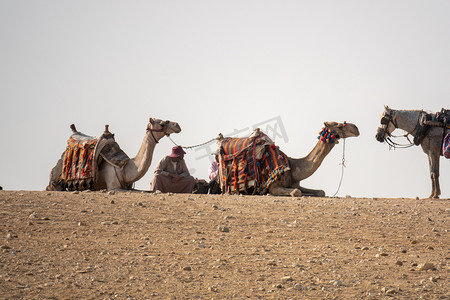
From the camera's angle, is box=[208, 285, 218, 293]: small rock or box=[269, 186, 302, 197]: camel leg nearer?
box=[208, 285, 218, 293]: small rock

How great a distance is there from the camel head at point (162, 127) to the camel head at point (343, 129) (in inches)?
130

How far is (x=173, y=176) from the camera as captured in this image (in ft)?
52.7

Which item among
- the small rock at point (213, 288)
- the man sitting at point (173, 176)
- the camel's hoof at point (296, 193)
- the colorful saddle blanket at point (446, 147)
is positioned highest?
the colorful saddle blanket at point (446, 147)

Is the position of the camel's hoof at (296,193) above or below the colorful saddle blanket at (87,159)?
below

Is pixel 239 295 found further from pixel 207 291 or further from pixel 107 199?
pixel 107 199

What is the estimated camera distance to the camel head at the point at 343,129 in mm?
15867

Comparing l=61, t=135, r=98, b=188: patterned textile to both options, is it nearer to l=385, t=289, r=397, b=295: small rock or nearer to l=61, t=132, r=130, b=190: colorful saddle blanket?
l=61, t=132, r=130, b=190: colorful saddle blanket

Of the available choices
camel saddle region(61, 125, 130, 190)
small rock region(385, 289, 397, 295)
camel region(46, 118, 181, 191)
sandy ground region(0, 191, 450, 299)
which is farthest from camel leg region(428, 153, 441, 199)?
small rock region(385, 289, 397, 295)

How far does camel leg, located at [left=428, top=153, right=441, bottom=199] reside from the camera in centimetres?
1571

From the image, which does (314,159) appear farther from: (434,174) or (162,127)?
(162,127)

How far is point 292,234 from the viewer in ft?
33.7

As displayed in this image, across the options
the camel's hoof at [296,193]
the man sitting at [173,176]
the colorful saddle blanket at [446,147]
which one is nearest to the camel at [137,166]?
the man sitting at [173,176]

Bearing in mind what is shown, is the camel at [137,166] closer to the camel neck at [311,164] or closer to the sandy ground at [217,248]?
the camel neck at [311,164]

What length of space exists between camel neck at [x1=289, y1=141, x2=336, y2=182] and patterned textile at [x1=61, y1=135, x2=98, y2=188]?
440 cm
